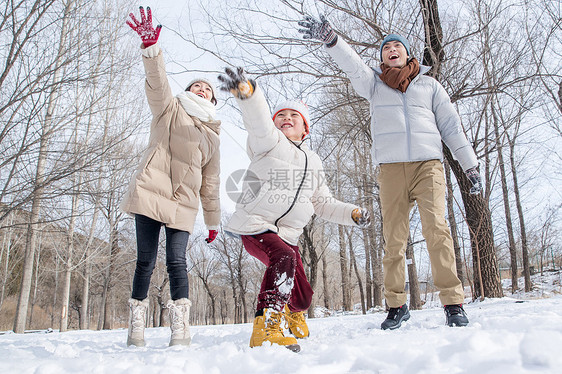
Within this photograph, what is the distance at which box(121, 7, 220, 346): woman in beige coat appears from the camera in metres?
2.38

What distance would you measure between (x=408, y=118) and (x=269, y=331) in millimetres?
1769

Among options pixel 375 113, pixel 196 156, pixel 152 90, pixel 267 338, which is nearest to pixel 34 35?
pixel 152 90

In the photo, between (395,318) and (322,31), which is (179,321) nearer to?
(395,318)

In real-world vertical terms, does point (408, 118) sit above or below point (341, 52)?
below

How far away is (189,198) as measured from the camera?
262cm

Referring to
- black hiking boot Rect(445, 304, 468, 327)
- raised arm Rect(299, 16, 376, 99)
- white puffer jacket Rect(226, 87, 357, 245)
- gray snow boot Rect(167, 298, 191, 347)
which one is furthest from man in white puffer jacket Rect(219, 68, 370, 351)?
black hiking boot Rect(445, 304, 468, 327)

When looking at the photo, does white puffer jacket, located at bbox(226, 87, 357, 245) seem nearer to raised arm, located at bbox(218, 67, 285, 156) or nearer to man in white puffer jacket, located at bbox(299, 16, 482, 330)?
raised arm, located at bbox(218, 67, 285, 156)

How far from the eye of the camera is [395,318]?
2525 mm

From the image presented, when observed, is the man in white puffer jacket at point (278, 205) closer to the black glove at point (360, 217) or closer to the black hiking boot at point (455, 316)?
the black glove at point (360, 217)

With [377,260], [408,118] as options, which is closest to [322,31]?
[408,118]

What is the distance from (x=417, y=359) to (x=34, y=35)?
474 centimetres

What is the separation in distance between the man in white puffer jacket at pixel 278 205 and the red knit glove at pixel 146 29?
Answer: 0.81 meters

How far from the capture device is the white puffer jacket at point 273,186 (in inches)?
84.6

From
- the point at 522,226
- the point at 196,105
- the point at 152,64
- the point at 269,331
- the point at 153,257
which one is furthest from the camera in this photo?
the point at 522,226
